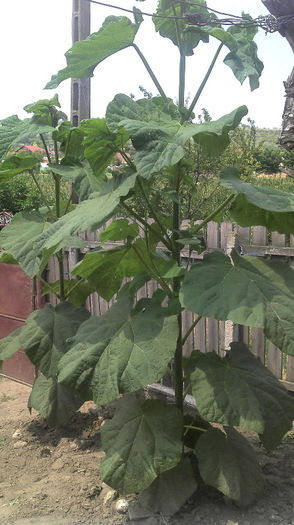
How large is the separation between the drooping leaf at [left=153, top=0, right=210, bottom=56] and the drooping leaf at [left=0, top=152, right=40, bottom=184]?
3.27ft

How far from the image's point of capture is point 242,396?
6.79 feet

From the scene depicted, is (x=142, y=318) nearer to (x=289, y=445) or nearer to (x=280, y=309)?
(x=280, y=309)

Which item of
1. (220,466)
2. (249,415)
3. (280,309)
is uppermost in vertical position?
(280,309)

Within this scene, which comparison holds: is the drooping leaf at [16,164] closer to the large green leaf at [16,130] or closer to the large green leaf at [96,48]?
the large green leaf at [16,130]

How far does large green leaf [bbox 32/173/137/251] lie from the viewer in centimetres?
185

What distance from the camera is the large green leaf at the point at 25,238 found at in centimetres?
255

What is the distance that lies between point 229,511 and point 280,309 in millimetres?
1013

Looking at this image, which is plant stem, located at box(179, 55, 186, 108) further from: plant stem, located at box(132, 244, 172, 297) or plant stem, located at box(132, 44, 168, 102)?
plant stem, located at box(132, 244, 172, 297)

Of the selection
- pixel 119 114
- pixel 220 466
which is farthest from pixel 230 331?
pixel 119 114

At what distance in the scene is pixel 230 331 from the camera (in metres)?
3.68

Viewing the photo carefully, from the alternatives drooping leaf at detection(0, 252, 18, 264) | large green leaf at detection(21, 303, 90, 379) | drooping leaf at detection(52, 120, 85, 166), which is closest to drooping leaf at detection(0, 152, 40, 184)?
drooping leaf at detection(52, 120, 85, 166)

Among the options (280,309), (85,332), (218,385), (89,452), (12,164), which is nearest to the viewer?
(280,309)

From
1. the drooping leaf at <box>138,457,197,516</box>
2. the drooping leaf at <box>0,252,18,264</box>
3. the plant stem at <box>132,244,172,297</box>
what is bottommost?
the drooping leaf at <box>138,457,197,516</box>

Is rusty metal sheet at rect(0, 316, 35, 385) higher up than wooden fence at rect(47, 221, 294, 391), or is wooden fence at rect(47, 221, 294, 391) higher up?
wooden fence at rect(47, 221, 294, 391)
